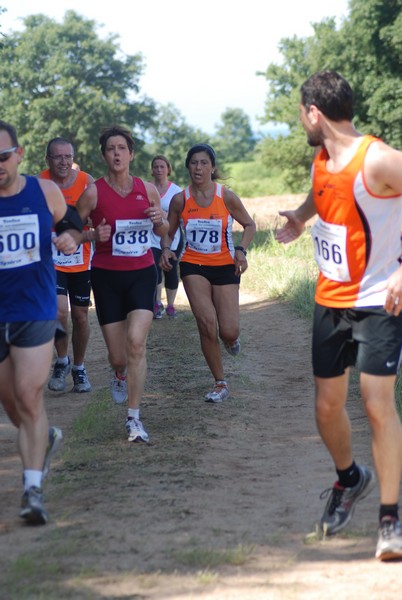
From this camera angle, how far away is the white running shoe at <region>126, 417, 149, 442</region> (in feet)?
25.8

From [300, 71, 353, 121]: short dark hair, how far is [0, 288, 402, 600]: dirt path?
7.04 ft

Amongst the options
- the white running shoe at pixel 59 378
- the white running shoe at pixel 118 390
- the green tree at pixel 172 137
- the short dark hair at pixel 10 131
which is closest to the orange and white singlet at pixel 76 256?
the white running shoe at pixel 59 378

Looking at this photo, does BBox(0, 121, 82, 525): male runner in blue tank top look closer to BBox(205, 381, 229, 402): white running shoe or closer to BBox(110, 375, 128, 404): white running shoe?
BBox(110, 375, 128, 404): white running shoe

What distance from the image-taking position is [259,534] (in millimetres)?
5547

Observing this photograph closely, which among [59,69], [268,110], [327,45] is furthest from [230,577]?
[59,69]

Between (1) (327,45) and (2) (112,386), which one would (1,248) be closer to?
(2) (112,386)

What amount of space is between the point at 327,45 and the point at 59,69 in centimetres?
2211

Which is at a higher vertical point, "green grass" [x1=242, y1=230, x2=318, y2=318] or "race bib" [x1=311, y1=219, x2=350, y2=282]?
"race bib" [x1=311, y1=219, x2=350, y2=282]

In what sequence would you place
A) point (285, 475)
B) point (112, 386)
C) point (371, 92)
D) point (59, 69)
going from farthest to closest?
1. point (59, 69)
2. point (371, 92)
3. point (112, 386)
4. point (285, 475)

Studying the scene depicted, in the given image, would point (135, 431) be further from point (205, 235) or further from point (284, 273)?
point (284, 273)

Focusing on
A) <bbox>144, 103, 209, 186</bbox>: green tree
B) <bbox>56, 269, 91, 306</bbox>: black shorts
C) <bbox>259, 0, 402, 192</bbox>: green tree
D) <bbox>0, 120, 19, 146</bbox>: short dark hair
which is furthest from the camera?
<bbox>144, 103, 209, 186</bbox>: green tree

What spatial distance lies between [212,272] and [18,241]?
3655mm

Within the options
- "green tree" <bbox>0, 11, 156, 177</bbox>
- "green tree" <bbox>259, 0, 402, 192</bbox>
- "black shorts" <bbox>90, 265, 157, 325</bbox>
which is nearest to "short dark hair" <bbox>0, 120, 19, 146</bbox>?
"black shorts" <bbox>90, 265, 157, 325</bbox>

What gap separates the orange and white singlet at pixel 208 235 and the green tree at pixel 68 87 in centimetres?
4815
